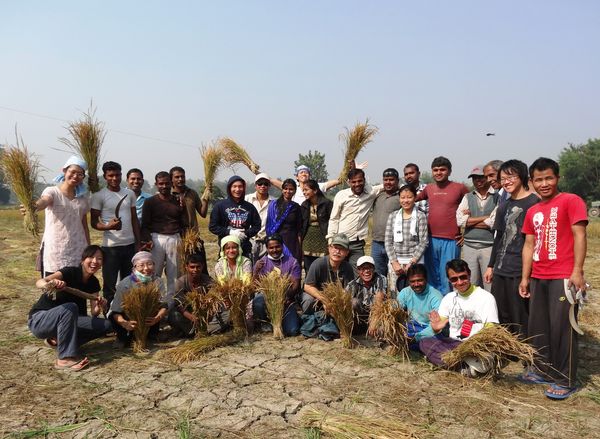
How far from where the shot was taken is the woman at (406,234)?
4.23m

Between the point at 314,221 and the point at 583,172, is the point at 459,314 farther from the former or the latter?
the point at 583,172

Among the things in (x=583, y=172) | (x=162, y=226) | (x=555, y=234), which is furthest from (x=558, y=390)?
(x=583, y=172)

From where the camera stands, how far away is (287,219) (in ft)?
15.3

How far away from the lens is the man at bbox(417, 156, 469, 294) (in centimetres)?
432

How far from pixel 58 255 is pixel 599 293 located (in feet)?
22.0

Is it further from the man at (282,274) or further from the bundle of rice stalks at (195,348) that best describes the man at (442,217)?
the bundle of rice stalks at (195,348)

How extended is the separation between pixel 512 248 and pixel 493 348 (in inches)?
34.5

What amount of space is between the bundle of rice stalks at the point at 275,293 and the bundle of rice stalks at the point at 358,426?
138 cm

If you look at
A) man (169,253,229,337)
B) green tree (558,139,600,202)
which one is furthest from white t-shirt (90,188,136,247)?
green tree (558,139,600,202)

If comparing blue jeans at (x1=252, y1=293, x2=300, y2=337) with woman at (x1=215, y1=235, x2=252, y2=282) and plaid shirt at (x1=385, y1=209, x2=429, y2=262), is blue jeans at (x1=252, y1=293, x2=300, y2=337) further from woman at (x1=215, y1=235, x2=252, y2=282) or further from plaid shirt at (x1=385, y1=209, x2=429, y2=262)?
plaid shirt at (x1=385, y1=209, x2=429, y2=262)

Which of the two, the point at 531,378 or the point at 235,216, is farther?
the point at 235,216

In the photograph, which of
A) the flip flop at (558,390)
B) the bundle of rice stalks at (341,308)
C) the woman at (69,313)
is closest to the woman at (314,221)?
the bundle of rice stalks at (341,308)

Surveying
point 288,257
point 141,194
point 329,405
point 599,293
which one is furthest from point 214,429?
point 599,293

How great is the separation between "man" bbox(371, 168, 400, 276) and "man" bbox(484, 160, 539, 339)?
1.16m
